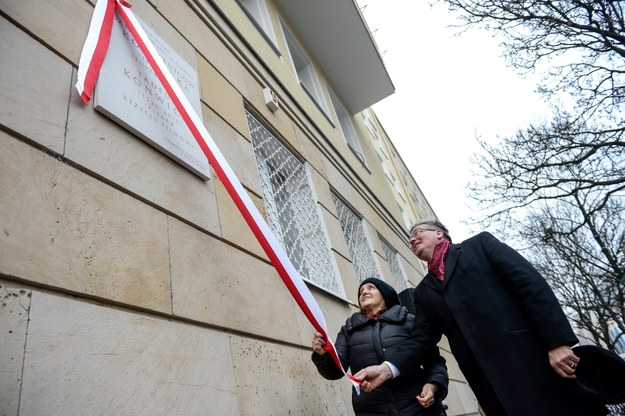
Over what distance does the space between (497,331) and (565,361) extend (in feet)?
1.00

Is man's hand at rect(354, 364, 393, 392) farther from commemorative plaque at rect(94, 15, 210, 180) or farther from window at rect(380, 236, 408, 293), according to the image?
window at rect(380, 236, 408, 293)

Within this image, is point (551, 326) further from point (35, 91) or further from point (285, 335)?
point (35, 91)

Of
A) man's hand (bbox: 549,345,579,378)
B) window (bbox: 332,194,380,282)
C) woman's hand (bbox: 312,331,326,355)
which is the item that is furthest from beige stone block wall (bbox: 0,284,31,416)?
window (bbox: 332,194,380,282)

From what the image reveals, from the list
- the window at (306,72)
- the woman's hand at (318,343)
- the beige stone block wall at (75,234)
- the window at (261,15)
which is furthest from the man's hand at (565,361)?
the window at (306,72)

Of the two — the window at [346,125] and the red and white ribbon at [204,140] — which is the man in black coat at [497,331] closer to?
the red and white ribbon at [204,140]

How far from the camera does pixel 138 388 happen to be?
1.48 metres

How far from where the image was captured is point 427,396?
6.81 ft

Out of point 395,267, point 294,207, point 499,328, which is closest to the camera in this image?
point 499,328

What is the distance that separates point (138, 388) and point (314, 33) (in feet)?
25.9

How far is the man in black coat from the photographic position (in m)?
1.79

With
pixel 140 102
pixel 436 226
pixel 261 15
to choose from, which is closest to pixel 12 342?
pixel 140 102

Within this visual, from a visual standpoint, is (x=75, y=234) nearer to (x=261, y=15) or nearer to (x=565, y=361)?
(x=565, y=361)

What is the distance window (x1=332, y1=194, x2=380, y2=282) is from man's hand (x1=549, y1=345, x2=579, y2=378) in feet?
11.9

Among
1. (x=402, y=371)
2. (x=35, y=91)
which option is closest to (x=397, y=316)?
(x=402, y=371)
